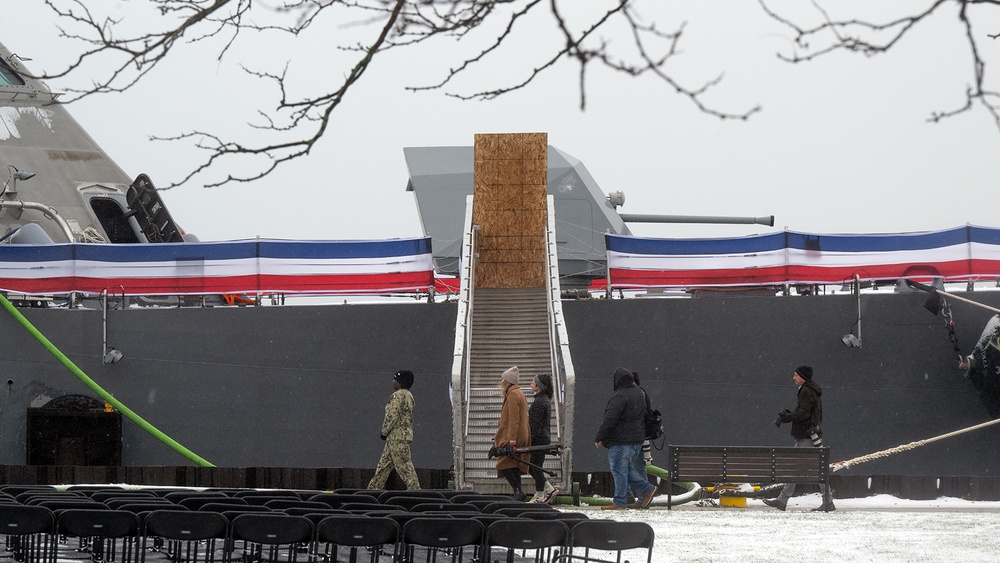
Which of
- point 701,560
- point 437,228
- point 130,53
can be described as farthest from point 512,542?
point 437,228

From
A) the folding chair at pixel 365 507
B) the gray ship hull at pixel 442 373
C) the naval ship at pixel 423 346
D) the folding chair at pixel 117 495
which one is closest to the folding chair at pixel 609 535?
the folding chair at pixel 365 507

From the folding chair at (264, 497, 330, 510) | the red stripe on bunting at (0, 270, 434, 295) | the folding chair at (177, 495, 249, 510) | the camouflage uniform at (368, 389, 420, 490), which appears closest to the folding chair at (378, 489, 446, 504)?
the folding chair at (264, 497, 330, 510)

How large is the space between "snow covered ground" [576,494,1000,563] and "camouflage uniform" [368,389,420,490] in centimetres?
203

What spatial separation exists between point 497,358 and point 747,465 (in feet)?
14.6

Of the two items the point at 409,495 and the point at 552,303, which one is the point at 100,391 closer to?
the point at 552,303

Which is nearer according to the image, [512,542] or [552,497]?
[512,542]

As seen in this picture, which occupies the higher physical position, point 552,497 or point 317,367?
point 317,367

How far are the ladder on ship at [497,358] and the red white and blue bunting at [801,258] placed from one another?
4.59 ft

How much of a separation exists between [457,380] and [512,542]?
24.0 feet

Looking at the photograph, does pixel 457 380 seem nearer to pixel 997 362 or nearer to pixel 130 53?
pixel 997 362

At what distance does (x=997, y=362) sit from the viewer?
16562mm

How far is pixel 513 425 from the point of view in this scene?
12609mm

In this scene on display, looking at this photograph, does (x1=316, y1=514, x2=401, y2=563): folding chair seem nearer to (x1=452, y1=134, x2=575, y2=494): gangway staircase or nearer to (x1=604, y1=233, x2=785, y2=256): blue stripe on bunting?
(x1=452, y1=134, x2=575, y2=494): gangway staircase

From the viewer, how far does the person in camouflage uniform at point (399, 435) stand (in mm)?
13391
